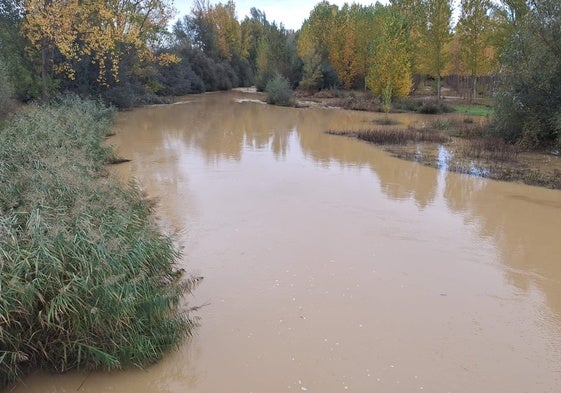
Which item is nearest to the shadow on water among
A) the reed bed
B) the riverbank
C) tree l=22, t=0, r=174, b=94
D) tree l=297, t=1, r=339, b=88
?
the riverbank

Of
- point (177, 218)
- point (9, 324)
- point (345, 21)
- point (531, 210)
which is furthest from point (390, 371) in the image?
point (345, 21)

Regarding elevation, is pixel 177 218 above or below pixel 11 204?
below

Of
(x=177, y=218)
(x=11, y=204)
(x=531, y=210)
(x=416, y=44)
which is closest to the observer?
(x=11, y=204)

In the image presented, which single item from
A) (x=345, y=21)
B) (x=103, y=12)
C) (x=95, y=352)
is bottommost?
(x=95, y=352)

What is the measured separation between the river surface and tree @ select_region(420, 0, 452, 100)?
72.1ft

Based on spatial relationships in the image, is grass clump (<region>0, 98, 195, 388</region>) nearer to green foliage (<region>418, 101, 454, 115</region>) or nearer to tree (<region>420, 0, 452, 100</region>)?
green foliage (<region>418, 101, 454, 115</region>)

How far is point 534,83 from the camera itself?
15438 mm

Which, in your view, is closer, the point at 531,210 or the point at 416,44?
the point at 531,210

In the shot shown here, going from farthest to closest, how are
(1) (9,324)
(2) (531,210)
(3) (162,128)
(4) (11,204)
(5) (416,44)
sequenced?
(5) (416,44)
(3) (162,128)
(2) (531,210)
(4) (11,204)
(1) (9,324)

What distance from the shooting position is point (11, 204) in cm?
480

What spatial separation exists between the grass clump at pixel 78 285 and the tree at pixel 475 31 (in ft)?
98.8

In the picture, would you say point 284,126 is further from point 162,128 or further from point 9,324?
point 9,324

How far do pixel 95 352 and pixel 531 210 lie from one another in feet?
28.6

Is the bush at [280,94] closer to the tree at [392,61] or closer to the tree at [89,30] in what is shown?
the tree at [392,61]
